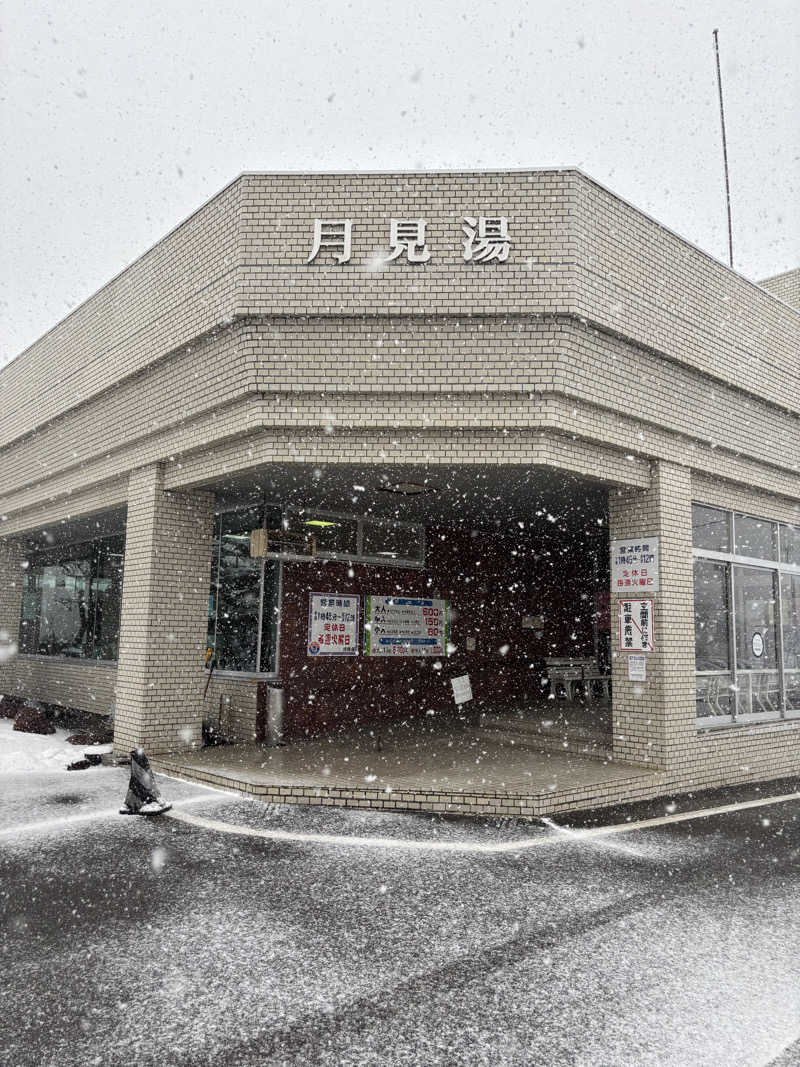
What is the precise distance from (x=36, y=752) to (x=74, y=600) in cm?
638

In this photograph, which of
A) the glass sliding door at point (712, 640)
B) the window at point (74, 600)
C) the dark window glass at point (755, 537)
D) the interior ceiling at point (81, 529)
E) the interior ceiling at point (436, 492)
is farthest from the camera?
the window at point (74, 600)

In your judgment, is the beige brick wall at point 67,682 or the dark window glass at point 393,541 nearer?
the dark window glass at point 393,541

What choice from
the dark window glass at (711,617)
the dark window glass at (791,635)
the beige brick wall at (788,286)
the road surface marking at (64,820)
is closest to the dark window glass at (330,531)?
the road surface marking at (64,820)

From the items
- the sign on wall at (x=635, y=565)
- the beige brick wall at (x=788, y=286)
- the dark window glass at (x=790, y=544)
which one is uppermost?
the beige brick wall at (x=788, y=286)

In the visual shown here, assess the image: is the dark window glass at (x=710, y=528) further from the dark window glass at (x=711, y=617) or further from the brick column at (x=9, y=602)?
the brick column at (x=9, y=602)

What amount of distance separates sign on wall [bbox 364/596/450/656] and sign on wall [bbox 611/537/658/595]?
440 centimetres

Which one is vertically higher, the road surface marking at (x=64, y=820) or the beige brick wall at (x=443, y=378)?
the beige brick wall at (x=443, y=378)

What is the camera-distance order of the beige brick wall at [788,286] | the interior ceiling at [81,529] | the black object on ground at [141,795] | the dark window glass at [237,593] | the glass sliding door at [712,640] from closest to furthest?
the black object on ground at [141,795]
the glass sliding door at [712,640]
the dark window glass at [237,593]
the interior ceiling at [81,529]
the beige brick wall at [788,286]

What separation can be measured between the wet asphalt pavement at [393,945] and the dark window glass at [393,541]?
19.7 ft

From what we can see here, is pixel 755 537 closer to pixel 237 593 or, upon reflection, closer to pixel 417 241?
pixel 417 241

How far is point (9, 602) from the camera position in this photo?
18047 mm

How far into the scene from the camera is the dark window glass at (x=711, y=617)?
33.9 feet

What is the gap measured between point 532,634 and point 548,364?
875 cm

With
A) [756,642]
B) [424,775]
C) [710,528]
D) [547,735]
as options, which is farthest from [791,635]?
[424,775]
